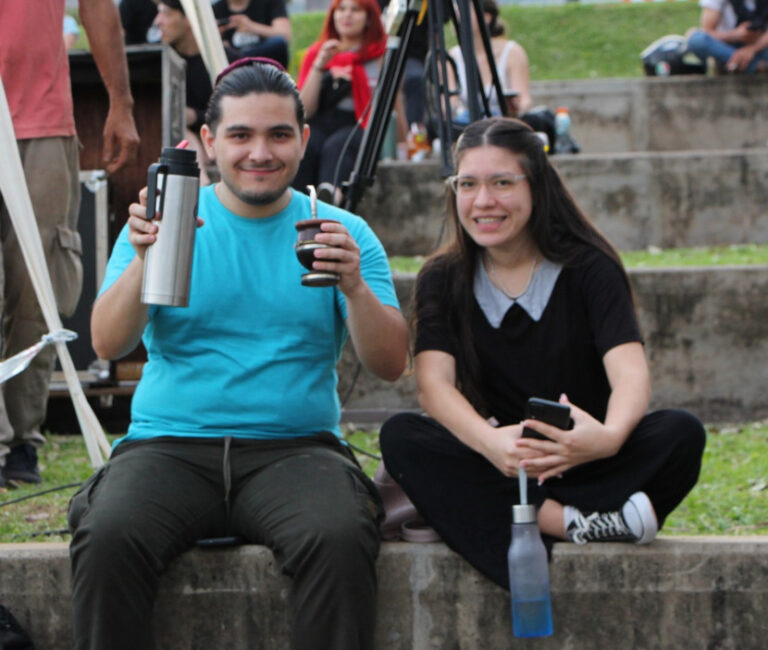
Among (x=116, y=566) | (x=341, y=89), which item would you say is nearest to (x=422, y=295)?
(x=116, y=566)

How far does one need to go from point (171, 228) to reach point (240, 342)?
1.23ft

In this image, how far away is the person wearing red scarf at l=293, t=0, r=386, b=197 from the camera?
6625 millimetres

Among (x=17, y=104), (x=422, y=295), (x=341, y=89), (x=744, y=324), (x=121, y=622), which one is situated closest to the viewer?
(x=121, y=622)

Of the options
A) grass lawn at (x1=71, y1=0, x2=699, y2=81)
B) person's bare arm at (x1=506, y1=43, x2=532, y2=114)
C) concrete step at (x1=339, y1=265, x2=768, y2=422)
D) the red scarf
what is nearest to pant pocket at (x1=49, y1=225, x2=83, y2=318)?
concrete step at (x1=339, y1=265, x2=768, y2=422)

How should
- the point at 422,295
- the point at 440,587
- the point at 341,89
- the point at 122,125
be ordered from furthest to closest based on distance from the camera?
the point at 341,89
the point at 122,125
the point at 422,295
the point at 440,587

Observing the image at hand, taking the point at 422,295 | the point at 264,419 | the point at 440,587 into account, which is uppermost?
the point at 422,295

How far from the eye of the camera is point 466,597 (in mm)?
3080

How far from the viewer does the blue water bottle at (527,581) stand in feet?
9.61

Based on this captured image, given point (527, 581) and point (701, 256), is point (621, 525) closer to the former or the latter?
point (527, 581)

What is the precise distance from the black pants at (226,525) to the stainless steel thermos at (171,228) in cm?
39

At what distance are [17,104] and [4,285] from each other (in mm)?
578

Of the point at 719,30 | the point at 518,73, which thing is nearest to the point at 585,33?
the point at 719,30

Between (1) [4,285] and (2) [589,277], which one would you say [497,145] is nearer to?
(2) [589,277]

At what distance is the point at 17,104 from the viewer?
4.24 meters
